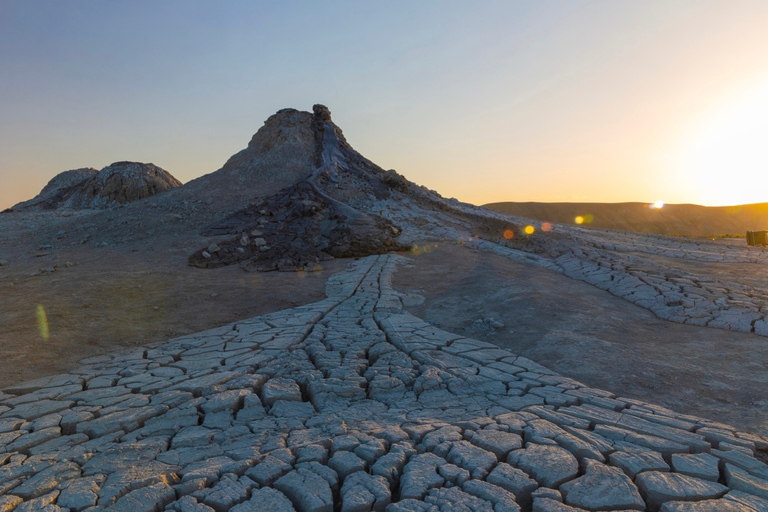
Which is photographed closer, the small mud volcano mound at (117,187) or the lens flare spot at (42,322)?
the lens flare spot at (42,322)

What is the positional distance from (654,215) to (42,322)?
44.7m

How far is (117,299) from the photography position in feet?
23.4

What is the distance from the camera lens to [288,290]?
26.1 ft

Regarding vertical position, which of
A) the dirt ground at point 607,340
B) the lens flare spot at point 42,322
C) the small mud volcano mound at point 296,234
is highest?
the small mud volcano mound at point 296,234

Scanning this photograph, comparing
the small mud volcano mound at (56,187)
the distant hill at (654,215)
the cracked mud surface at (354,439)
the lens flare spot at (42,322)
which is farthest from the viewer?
the distant hill at (654,215)

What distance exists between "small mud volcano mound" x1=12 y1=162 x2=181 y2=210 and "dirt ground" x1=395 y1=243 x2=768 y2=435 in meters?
23.6

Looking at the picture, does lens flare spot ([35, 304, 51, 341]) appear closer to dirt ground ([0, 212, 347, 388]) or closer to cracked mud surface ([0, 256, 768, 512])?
dirt ground ([0, 212, 347, 388])

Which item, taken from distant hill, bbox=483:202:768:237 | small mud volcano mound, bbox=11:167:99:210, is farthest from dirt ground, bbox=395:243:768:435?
distant hill, bbox=483:202:768:237

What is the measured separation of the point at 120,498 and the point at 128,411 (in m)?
1.28

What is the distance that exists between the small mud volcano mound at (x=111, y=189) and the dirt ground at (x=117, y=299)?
53.4 feet

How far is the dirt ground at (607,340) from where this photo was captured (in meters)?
3.76

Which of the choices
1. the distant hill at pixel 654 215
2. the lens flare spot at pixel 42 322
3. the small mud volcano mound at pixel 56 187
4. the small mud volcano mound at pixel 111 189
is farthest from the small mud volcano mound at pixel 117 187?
the distant hill at pixel 654 215

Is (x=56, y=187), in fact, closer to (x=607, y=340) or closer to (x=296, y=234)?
(x=296, y=234)

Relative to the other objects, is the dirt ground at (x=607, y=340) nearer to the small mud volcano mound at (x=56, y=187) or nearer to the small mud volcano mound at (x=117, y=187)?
the small mud volcano mound at (x=117, y=187)
